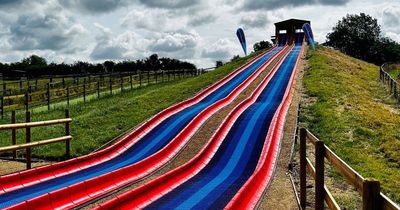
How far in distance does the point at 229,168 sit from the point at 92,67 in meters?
92.4

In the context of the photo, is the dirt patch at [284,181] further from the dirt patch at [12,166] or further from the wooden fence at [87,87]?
the wooden fence at [87,87]

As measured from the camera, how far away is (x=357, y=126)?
1833 centimetres

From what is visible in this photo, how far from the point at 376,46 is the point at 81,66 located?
60793mm

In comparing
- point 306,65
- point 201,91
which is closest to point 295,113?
point 201,91

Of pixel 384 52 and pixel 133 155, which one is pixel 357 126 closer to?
pixel 133 155

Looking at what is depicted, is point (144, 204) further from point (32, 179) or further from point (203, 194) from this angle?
point (32, 179)

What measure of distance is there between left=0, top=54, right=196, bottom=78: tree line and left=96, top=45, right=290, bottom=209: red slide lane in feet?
257

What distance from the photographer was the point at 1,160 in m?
15.1

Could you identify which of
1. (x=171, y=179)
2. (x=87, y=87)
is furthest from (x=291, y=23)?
(x=171, y=179)

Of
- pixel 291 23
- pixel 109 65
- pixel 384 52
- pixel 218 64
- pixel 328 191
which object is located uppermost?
pixel 291 23

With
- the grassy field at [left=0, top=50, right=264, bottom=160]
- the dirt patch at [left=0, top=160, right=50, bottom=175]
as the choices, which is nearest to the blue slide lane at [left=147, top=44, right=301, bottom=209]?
the grassy field at [left=0, top=50, right=264, bottom=160]

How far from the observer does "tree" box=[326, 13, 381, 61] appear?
103 metres

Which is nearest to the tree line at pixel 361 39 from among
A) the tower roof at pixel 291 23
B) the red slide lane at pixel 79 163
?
the tower roof at pixel 291 23

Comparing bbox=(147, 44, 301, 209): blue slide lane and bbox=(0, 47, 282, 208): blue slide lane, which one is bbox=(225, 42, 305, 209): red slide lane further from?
bbox=(0, 47, 282, 208): blue slide lane
